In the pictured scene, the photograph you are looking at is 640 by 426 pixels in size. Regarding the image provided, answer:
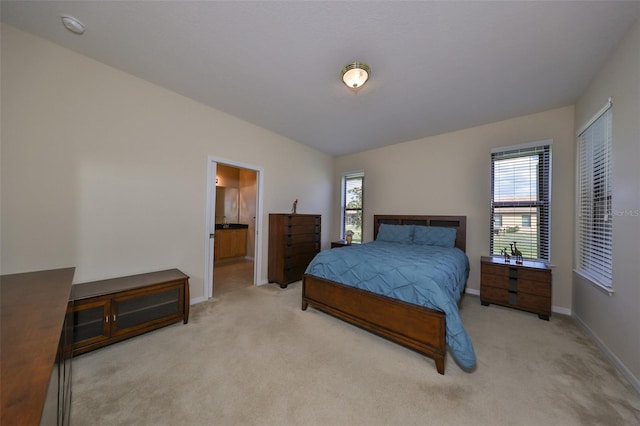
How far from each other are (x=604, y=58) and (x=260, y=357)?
4161mm

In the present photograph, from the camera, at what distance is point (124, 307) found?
2098mm

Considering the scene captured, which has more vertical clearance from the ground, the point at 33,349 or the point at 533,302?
the point at 33,349

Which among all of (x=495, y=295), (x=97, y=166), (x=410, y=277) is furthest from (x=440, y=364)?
(x=97, y=166)

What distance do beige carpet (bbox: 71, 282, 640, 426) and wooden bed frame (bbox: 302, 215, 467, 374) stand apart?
0.13 meters

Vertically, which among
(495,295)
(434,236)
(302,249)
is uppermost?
(434,236)

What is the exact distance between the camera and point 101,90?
2.31 metres

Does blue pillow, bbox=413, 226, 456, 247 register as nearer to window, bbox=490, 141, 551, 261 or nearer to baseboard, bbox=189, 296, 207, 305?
window, bbox=490, 141, 551, 261

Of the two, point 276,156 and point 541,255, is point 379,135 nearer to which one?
point 276,156

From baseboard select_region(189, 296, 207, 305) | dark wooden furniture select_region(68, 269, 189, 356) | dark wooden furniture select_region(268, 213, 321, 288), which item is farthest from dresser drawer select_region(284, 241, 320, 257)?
dark wooden furniture select_region(68, 269, 189, 356)

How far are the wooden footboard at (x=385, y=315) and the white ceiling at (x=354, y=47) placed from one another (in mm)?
2293

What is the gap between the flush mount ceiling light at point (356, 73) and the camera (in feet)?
7.01

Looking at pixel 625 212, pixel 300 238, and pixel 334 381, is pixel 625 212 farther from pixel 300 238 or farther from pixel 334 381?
pixel 300 238

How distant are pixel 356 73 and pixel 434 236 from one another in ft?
9.10

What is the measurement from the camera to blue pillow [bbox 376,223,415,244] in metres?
3.89
